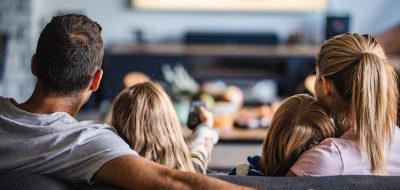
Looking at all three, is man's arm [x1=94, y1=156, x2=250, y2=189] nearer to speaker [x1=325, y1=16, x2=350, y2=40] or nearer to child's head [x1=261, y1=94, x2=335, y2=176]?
child's head [x1=261, y1=94, x2=335, y2=176]

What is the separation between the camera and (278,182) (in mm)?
1402

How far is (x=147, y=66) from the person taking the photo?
18.8 ft

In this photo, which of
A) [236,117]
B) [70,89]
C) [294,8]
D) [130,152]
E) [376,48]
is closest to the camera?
[130,152]

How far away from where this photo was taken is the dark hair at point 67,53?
1537 millimetres

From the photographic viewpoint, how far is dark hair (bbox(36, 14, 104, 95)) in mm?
1537

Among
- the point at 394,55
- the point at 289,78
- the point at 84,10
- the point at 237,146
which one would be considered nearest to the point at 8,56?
the point at 84,10

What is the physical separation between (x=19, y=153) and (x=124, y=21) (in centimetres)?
479

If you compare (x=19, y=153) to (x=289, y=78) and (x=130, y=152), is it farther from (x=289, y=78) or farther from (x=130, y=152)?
(x=289, y=78)

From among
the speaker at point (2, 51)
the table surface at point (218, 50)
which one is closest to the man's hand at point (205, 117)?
the speaker at point (2, 51)

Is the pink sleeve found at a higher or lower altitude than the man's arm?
lower

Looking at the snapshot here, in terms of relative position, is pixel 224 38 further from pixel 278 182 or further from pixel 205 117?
pixel 278 182

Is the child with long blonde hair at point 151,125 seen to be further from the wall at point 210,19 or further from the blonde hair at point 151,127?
the wall at point 210,19

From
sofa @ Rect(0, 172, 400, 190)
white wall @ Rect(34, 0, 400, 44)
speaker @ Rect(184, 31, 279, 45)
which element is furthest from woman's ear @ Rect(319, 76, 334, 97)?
white wall @ Rect(34, 0, 400, 44)

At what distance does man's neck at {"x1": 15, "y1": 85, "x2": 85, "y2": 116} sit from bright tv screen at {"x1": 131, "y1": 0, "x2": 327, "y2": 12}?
459cm
